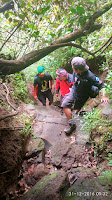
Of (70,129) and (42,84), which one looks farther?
(42,84)

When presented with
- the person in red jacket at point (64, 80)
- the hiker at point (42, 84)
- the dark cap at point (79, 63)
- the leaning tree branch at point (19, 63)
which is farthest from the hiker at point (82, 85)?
the hiker at point (42, 84)

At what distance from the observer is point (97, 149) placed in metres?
3.10

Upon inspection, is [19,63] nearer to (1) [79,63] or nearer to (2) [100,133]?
(1) [79,63]

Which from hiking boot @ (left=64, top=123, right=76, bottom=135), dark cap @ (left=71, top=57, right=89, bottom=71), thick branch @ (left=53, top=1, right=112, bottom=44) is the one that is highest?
thick branch @ (left=53, top=1, right=112, bottom=44)

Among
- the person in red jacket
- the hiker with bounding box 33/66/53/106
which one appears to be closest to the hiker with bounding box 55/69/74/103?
the person in red jacket

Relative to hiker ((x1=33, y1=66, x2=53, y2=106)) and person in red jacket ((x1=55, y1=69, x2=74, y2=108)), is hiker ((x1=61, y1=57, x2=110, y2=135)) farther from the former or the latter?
hiker ((x1=33, y1=66, x2=53, y2=106))

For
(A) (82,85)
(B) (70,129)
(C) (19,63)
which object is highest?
(C) (19,63)

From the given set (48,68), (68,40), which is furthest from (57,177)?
(48,68)

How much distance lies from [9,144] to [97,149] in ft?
7.02

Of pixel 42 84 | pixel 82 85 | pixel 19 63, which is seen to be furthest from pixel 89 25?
pixel 42 84

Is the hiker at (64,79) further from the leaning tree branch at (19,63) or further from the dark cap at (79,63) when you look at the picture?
the leaning tree branch at (19,63)

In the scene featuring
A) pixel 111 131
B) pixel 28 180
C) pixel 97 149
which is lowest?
pixel 28 180

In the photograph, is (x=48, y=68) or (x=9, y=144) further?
(x=48, y=68)

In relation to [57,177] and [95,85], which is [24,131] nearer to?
[57,177]
